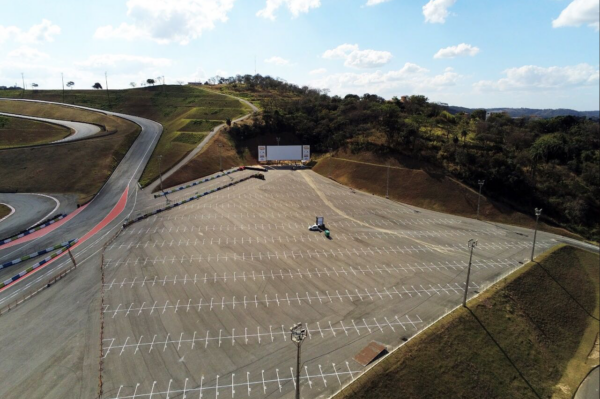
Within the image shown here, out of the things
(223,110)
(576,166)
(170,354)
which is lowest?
(170,354)

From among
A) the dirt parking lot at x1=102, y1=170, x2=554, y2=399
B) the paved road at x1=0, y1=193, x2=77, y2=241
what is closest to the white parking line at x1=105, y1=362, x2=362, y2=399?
the dirt parking lot at x1=102, y1=170, x2=554, y2=399

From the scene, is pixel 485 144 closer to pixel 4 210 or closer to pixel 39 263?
pixel 39 263

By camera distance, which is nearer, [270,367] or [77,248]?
[270,367]

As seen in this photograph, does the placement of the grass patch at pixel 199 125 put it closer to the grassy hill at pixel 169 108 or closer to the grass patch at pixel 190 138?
the grassy hill at pixel 169 108

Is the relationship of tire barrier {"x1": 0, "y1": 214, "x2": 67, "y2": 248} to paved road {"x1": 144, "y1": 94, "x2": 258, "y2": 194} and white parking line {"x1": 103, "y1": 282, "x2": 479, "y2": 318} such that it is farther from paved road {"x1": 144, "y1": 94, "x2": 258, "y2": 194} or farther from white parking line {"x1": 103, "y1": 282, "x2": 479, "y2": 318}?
white parking line {"x1": 103, "y1": 282, "x2": 479, "y2": 318}

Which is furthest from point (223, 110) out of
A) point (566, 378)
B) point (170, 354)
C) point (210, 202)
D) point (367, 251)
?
point (566, 378)

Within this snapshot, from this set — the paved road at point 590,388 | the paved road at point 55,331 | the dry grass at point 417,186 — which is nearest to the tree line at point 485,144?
the dry grass at point 417,186

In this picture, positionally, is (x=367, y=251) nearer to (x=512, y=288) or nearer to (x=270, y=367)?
(x=512, y=288)

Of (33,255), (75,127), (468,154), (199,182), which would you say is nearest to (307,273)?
(33,255)
